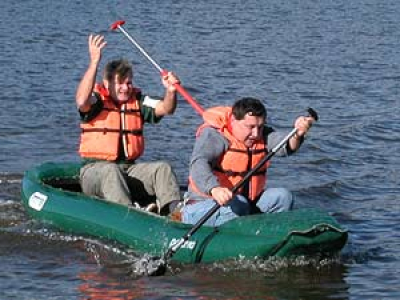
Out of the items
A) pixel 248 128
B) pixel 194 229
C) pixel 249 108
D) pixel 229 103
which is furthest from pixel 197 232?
pixel 229 103

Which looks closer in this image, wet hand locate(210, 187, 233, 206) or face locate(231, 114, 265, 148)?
wet hand locate(210, 187, 233, 206)

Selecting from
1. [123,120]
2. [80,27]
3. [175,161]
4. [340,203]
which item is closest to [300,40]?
[80,27]

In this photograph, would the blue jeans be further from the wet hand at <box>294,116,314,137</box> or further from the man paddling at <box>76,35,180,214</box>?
the man paddling at <box>76,35,180,214</box>

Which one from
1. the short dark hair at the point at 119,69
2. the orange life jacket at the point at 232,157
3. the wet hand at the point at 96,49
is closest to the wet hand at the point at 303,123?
the orange life jacket at the point at 232,157

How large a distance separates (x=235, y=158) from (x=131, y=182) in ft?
3.84

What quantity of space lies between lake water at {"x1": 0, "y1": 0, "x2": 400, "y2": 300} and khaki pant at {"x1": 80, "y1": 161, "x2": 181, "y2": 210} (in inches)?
16.2

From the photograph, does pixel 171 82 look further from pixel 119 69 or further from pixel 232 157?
pixel 232 157

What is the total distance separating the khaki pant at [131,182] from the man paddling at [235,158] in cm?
54

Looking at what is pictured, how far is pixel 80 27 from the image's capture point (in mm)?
21359

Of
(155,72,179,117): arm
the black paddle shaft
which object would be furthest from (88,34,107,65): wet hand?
the black paddle shaft

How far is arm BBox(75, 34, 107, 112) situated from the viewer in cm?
827

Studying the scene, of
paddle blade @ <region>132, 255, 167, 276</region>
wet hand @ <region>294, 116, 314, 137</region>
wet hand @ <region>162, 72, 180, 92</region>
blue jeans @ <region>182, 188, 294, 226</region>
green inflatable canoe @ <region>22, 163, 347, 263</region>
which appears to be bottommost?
paddle blade @ <region>132, 255, 167, 276</region>

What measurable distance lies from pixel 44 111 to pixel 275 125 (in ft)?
9.10

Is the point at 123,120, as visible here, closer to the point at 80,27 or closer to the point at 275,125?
the point at 275,125
